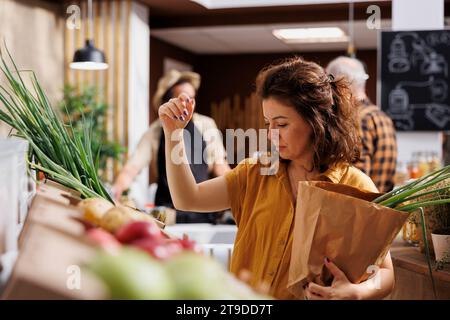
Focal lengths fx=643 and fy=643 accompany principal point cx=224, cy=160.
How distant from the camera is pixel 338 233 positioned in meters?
1.27

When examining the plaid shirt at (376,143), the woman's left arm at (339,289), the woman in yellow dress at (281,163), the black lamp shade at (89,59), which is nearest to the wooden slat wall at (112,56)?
the black lamp shade at (89,59)

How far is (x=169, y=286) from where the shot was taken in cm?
79

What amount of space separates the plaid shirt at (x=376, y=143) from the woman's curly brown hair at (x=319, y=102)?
1.66 metres

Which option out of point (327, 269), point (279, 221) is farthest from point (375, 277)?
point (279, 221)

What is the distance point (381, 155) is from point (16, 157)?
9.10 ft

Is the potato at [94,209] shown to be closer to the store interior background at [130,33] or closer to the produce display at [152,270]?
the produce display at [152,270]

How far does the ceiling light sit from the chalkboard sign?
1.83m

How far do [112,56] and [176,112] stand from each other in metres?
5.54

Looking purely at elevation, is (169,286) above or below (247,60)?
below

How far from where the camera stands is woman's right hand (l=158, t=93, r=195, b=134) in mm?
1572

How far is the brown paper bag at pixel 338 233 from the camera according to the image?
4.09 ft

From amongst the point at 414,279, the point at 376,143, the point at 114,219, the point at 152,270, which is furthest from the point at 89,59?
the point at 152,270

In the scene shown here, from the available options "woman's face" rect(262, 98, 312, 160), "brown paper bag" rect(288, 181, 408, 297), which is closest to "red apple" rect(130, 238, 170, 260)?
"brown paper bag" rect(288, 181, 408, 297)
